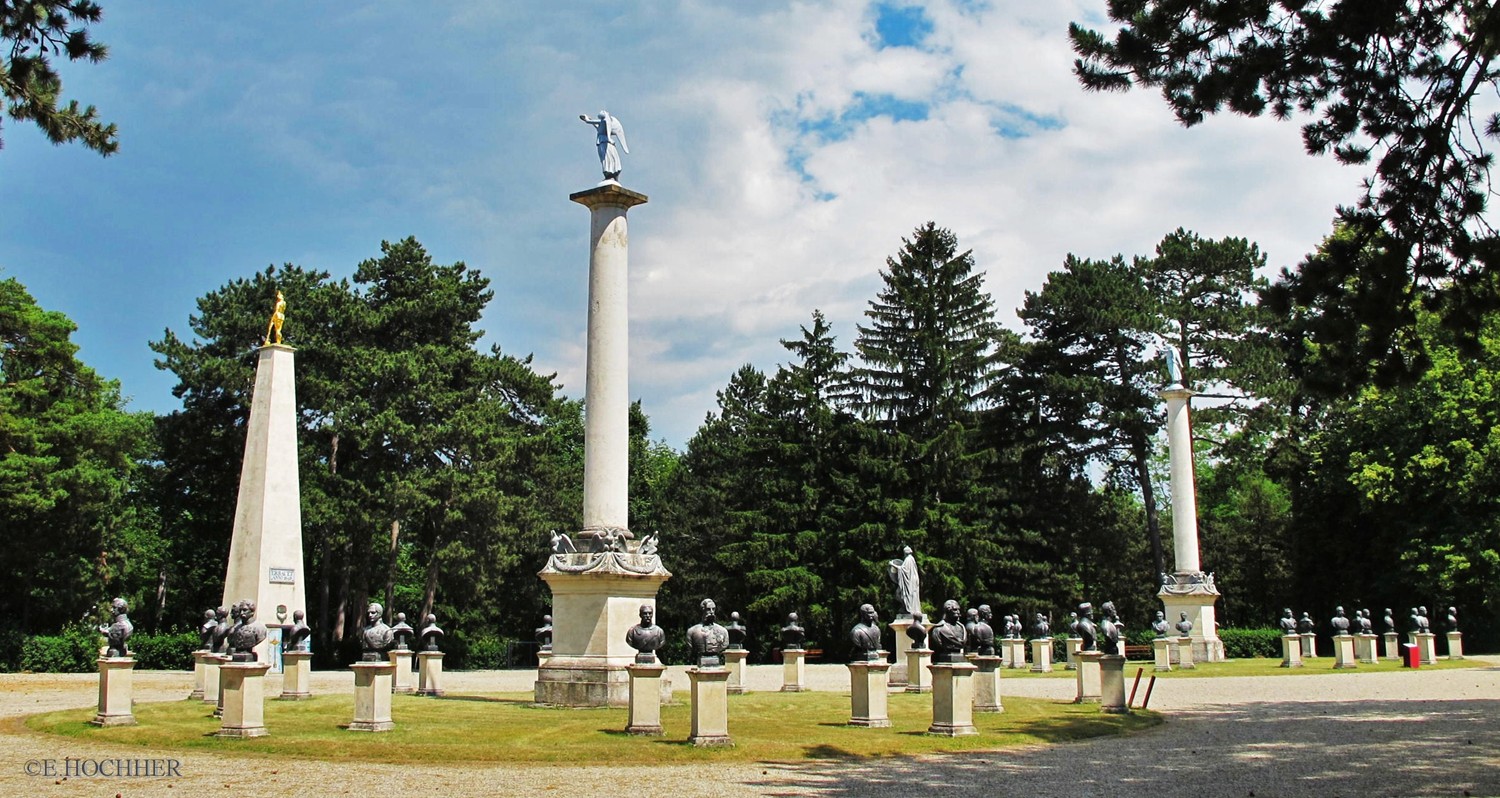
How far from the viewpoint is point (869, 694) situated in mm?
15312

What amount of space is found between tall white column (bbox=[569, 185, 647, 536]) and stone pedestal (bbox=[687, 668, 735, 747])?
5.87 m

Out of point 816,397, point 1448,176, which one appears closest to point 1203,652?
point 816,397

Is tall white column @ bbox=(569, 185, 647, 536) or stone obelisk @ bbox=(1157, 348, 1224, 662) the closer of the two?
tall white column @ bbox=(569, 185, 647, 536)

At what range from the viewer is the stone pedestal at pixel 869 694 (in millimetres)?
15180

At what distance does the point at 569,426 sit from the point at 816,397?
40.3ft

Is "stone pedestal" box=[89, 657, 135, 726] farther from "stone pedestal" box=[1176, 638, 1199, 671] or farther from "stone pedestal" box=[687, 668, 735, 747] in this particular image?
"stone pedestal" box=[1176, 638, 1199, 671]

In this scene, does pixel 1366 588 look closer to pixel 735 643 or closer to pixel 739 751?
pixel 735 643

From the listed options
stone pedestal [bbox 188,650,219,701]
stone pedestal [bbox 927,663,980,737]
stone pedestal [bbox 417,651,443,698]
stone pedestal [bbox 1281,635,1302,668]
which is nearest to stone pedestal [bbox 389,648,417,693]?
stone pedestal [bbox 417,651,443,698]

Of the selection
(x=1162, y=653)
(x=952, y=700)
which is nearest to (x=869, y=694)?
(x=952, y=700)

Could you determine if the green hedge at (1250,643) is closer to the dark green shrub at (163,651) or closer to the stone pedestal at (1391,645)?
the stone pedestal at (1391,645)

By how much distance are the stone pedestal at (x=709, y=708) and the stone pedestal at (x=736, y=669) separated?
29.0ft

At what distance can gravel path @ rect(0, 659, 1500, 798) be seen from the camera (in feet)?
32.9

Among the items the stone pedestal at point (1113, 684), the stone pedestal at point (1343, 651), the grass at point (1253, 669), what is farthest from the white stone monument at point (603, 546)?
the stone pedestal at point (1343, 651)

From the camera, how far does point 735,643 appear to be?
74.9ft
